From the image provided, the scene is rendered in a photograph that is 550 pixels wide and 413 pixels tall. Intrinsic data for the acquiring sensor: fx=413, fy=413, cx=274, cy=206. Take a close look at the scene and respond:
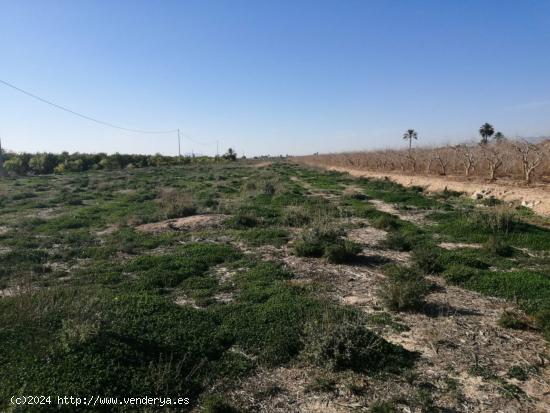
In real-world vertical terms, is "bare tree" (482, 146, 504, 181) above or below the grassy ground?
above

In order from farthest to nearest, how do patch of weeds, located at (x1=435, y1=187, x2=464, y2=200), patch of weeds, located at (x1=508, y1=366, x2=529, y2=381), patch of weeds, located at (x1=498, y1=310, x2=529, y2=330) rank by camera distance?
1. patch of weeds, located at (x1=435, y1=187, x2=464, y2=200)
2. patch of weeds, located at (x1=498, y1=310, x2=529, y2=330)
3. patch of weeds, located at (x1=508, y1=366, x2=529, y2=381)

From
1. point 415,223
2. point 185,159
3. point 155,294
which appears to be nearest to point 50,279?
point 155,294

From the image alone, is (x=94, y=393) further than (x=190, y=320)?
No

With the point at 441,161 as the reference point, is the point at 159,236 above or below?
below

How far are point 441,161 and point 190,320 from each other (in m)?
28.7

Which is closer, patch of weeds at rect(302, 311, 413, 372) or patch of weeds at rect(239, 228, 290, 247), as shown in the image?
patch of weeds at rect(302, 311, 413, 372)

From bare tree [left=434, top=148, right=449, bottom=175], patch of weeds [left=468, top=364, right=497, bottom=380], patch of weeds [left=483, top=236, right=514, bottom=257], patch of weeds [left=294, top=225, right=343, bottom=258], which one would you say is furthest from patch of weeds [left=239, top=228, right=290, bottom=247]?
bare tree [left=434, top=148, right=449, bottom=175]

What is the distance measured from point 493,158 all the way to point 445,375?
23.7m

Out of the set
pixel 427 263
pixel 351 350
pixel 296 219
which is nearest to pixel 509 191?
pixel 296 219

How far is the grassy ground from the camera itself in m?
4.65

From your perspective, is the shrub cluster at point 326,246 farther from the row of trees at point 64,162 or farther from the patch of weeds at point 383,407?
the row of trees at point 64,162

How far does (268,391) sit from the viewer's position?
4504 mm

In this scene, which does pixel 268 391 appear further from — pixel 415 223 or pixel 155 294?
pixel 415 223

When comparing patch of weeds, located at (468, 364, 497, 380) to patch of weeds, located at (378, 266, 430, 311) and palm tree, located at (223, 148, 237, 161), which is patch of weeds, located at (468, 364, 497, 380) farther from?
palm tree, located at (223, 148, 237, 161)
